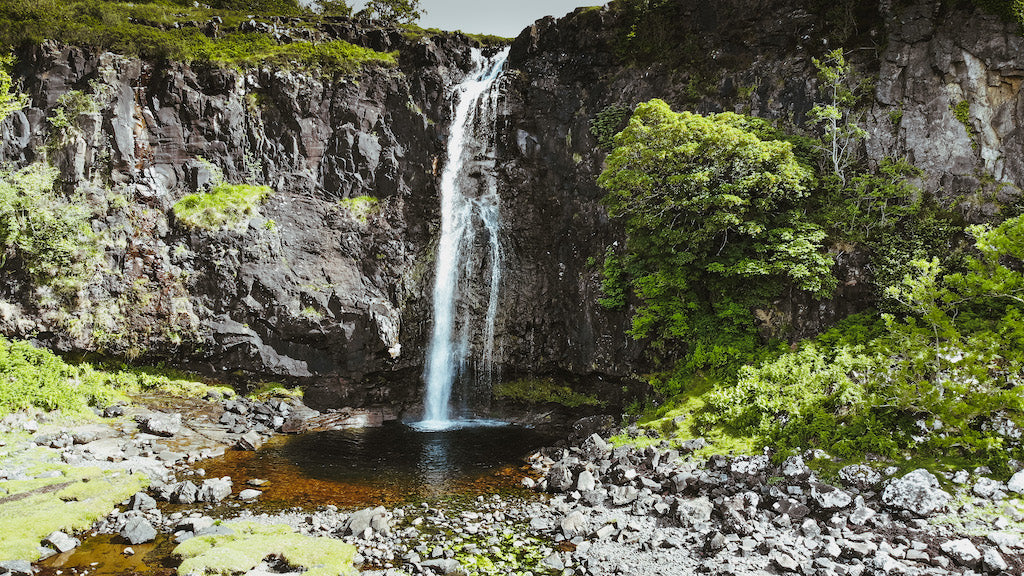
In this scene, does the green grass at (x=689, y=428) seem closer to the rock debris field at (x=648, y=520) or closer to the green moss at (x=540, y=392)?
the rock debris field at (x=648, y=520)

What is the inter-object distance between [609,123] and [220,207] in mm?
15972

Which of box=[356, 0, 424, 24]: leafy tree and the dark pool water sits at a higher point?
box=[356, 0, 424, 24]: leafy tree

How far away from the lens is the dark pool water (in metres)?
11.6

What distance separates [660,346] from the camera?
16.5m

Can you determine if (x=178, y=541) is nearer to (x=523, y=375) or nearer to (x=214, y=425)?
(x=214, y=425)

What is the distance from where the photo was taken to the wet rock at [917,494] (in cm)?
854

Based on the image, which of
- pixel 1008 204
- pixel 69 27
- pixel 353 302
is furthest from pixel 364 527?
pixel 69 27

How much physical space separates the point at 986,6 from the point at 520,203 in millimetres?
16003

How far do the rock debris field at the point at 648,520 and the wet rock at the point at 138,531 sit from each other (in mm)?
22

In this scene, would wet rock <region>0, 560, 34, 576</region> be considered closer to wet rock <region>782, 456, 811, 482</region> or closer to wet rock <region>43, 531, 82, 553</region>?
wet rock <region>43, 531, 82, 553</region>

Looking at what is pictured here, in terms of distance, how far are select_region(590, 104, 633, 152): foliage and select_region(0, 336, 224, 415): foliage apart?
1785 cm

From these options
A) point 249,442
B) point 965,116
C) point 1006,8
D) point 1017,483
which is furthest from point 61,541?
point 1006,8

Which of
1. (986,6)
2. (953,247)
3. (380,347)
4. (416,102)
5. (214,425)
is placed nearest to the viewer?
(953,247)

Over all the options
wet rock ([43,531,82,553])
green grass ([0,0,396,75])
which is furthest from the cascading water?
wet rock ([43,531,82,553])
